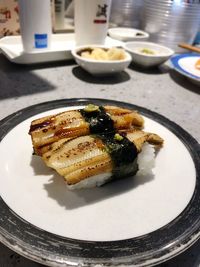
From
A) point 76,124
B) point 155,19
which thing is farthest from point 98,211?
point 155,19

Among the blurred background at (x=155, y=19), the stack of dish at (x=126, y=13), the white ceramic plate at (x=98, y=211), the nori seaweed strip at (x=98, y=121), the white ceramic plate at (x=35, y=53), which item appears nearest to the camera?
the white ceramic plate at (x=98, y=211)

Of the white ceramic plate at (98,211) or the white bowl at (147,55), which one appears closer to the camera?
the white ceramic plate at (98,211)

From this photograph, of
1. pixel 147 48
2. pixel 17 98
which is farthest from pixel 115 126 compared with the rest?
pixel 147 48

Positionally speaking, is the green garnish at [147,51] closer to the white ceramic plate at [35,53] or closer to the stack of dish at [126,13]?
the white ceramic plate at [35,53]

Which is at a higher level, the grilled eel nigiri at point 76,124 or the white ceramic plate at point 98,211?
the grilled eel nigiri at point 76,124

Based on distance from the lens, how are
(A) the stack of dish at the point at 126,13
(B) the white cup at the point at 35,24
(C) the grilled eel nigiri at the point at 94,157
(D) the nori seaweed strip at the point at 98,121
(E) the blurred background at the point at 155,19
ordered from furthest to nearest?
1. (A) the stack of dish at the point at 126,13
2. (E) the blurred background at the point at 155,19
3. (B) the white cup at the point at 35,24
4. (D) the nori seaweed strip at the point at 98,121
5. (C) the grilled eel nigiri at the point at 94,157

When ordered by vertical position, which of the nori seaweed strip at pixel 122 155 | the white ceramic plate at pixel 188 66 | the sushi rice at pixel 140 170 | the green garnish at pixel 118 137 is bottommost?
the white ceramic plate at pixel 188 66

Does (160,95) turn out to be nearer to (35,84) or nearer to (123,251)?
(35,84)

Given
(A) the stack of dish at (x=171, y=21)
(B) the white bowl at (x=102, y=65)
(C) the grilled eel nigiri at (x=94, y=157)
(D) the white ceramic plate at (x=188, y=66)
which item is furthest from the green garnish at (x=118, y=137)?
Result: (A) the stack of dish at (x=171, y=21)
